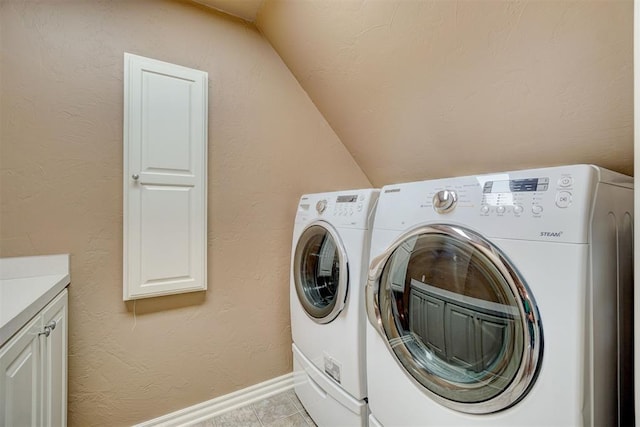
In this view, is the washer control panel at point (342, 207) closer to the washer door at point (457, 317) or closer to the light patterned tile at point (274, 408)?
the washer door at point (457, 317)

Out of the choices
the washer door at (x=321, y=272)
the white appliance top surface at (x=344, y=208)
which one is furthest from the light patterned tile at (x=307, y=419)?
the white appliance top surface at (x=344, y=208)

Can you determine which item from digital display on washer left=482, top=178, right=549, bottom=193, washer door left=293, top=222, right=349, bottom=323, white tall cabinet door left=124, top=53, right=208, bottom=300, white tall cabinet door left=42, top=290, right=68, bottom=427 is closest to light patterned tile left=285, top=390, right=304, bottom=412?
washer door left=293, top=222, right=349, bottom=323

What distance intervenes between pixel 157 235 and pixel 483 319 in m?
1.39

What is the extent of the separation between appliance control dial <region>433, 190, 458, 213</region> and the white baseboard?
1.48 meters

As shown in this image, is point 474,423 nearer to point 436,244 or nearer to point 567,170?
point 436,244

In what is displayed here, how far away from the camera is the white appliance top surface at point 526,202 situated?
24.1 inches

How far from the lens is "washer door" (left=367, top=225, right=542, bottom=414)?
2.26ft

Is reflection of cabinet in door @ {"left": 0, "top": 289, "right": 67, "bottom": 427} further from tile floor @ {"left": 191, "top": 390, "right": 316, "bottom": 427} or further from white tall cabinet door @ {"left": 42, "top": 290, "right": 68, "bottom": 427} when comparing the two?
tile floor @ {"left": 191, "top": 390, "right": 316, "bottom": 427}

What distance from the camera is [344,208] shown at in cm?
123

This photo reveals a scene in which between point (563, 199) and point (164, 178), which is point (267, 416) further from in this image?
point (563, 199)

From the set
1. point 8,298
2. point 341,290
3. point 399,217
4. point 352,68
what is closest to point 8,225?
point 8,298

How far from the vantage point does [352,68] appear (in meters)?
1.47

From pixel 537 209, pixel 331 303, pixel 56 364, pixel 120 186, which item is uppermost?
pixel 120 186

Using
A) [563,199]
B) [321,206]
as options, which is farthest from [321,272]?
[563,199]
